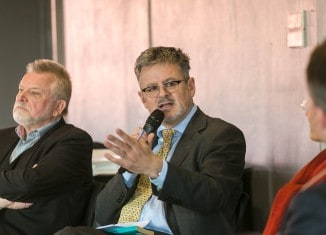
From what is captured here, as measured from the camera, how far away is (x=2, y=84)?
20.6 ft

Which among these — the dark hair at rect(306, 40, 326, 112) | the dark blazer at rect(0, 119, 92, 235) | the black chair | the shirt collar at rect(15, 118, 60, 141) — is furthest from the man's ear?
the dark hair at rect(306, 40, 326, 112)

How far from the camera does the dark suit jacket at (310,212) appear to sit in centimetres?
128

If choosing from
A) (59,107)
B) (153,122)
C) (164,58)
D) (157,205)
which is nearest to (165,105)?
(164,58)

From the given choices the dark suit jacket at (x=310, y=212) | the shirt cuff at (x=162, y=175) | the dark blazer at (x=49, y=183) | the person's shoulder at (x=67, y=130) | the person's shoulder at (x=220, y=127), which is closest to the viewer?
the dark suit jacket at (x=310, y=212)

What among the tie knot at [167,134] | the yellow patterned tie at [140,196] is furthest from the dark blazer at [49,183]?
the tie knot at [167,134]

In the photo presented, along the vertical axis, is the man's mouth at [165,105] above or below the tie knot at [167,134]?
above

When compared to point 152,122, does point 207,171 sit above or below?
below

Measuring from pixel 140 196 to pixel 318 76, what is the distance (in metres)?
1.56

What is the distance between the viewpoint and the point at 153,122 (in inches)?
99.1

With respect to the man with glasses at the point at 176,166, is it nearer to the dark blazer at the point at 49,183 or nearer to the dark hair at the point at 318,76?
the dark blazer at the point at 49,183

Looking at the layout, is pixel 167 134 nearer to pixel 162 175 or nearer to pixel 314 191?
pixel 162 175

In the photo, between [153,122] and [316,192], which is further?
[153,122]

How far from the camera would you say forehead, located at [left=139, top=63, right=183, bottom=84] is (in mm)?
2826

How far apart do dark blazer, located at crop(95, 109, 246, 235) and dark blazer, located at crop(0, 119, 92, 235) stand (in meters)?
0.30
